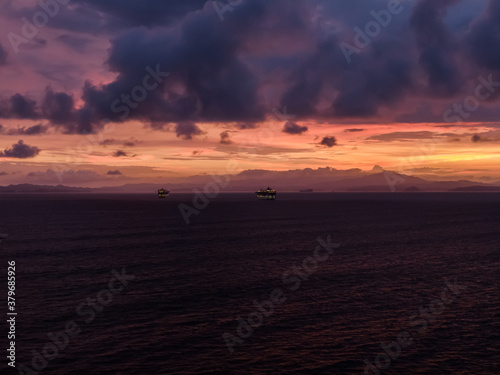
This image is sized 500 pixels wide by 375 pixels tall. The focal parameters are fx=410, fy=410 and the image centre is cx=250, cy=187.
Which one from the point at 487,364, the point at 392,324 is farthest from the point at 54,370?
the point at 487,364

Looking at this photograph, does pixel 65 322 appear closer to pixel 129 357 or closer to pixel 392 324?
pixel 129 357

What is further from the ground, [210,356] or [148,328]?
[148,328]

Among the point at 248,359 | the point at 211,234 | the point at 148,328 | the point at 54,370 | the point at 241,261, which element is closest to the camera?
the point at 54,370

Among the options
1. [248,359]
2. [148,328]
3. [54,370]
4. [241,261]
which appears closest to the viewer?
[54,370]

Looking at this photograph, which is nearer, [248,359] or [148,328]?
[248,359]

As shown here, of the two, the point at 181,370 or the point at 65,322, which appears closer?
the point at 181,370

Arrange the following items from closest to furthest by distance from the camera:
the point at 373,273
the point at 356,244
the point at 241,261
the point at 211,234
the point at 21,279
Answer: the point at 21,279, the point at 373,273, the point at 241,261, the point at 356,244, the point at 211,234

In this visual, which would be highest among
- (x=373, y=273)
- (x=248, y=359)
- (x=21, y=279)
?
(x=21, y=279)

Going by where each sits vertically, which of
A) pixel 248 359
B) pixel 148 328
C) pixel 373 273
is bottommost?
pixel 248 359

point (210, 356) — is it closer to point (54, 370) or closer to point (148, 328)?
point (148, 328)

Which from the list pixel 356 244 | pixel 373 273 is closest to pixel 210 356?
pixel 373 273
